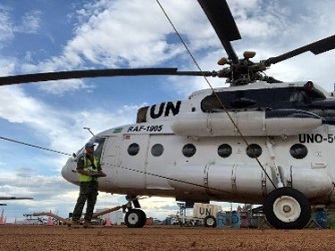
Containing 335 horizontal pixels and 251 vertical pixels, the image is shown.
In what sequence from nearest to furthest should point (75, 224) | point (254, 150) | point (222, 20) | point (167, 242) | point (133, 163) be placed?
point (167, 242) < point (222, 20) < point (75, 224) < point (254, 150) < point (133, 163)

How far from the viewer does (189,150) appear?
469 inches

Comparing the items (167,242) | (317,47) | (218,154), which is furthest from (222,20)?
(167,242)

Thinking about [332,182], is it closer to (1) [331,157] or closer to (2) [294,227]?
(1) [331,157]

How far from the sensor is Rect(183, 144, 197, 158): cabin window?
11.8 m

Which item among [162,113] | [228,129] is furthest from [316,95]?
[162,113]

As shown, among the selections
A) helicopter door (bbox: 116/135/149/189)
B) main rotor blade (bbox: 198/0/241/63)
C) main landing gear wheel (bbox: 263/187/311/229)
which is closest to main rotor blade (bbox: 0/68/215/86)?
main rotor blade (bbox: 198/0/241/63)

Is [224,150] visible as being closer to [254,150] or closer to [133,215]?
[254,150]

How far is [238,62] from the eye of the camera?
11.9 meters

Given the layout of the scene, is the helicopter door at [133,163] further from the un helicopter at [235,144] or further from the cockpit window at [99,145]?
the cockpit window at [99,145]

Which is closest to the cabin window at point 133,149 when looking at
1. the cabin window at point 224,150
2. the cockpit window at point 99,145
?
the cockpit window at point 99,145

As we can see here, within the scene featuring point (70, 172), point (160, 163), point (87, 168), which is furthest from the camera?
point (70, 172)

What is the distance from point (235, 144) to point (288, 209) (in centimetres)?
254

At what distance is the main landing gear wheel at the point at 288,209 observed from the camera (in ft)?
30.8

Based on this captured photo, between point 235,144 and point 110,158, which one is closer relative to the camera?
point 235,144
